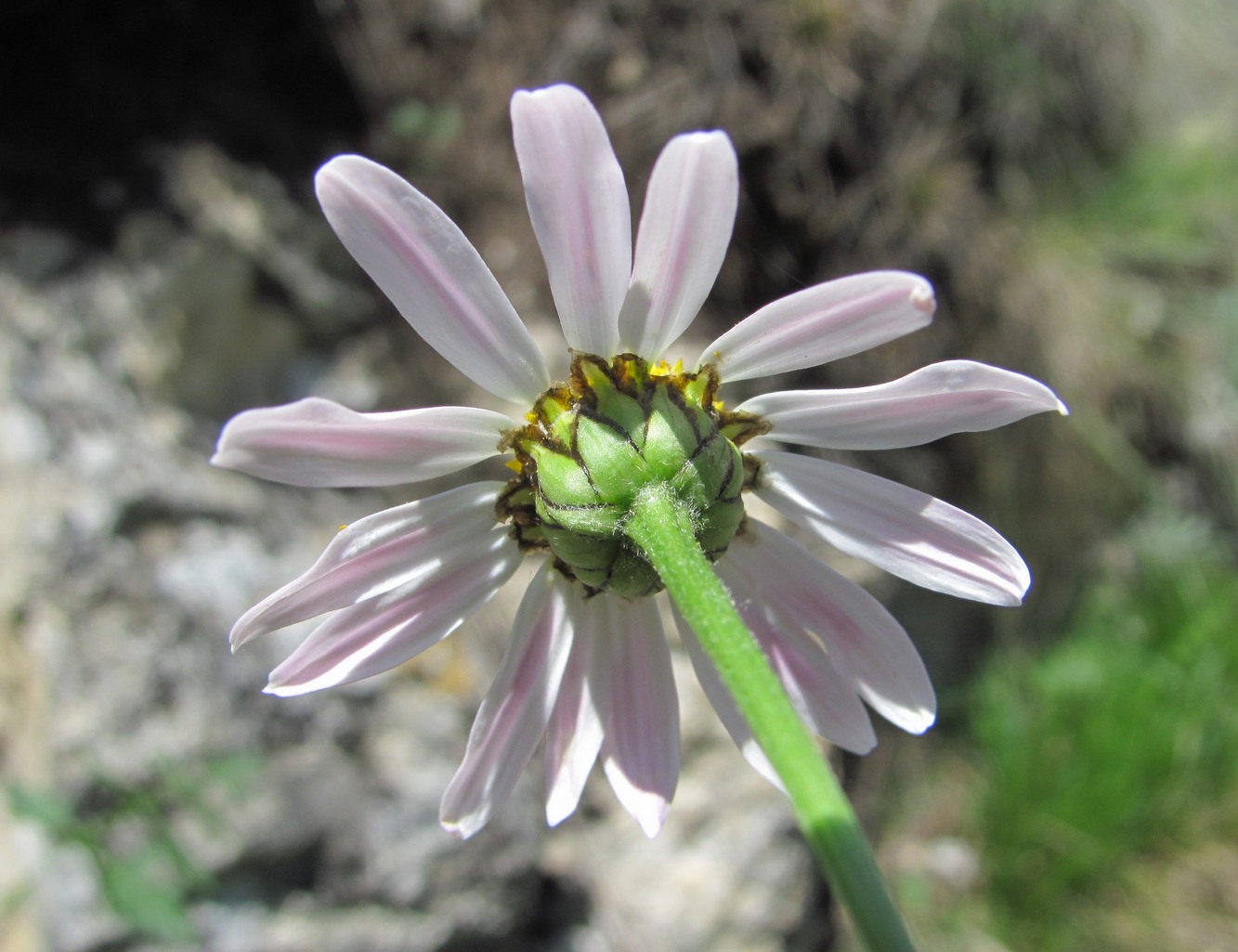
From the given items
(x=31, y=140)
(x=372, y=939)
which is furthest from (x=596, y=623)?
(x=31, y=140)

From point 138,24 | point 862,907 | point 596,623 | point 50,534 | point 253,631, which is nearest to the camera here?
point 862,907

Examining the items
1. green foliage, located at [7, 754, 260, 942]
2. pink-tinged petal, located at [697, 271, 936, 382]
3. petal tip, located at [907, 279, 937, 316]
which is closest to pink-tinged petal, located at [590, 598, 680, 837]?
pink-tinged petal, located at [697, 271, 936, 382]

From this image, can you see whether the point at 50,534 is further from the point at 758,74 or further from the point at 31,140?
the point at 758,74

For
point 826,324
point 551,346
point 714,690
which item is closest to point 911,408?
point 826,324

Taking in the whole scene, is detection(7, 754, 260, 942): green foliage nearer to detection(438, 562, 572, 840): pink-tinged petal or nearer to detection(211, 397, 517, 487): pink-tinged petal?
detection(438, 562, 572, 840): pink-tinged petal

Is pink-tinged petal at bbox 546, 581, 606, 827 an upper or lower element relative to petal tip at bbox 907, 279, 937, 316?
lower

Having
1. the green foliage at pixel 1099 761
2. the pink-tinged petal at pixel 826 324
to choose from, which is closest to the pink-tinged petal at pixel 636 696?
the pink-tinged petal at pixel 826 324

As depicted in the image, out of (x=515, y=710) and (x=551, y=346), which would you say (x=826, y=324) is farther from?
(x=551, y=346)
